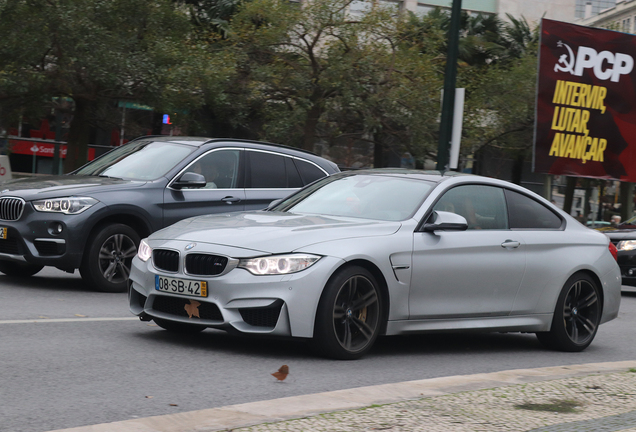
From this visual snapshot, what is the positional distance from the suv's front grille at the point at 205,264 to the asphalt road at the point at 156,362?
0.58m

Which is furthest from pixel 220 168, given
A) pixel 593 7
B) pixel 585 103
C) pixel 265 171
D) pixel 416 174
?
pixel 593 7

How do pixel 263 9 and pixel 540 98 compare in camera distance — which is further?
pixel 263 9

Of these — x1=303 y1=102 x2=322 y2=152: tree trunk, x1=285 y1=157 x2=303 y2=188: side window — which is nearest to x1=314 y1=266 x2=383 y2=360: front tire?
→ x1=285 y1=157 x2=303 y2=188: side window

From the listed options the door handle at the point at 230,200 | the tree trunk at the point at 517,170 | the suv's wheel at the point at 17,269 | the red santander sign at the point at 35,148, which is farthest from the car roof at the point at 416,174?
the tree trunk at the point at 517,170

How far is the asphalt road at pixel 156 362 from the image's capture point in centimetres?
494

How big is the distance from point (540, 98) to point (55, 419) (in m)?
21.3

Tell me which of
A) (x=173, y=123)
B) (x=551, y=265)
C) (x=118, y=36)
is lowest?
(x=551, y=265)

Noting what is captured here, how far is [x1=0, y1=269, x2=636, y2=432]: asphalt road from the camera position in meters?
4.94

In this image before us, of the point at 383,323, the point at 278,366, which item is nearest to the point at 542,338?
the point at 383,323

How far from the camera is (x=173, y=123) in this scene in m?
27.9

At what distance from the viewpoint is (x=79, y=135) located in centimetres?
2534

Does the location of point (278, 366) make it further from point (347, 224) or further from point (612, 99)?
point (612, 99)

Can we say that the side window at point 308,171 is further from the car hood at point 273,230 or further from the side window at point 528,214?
the car hood at point 273,230

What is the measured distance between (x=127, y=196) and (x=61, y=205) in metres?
0.71
